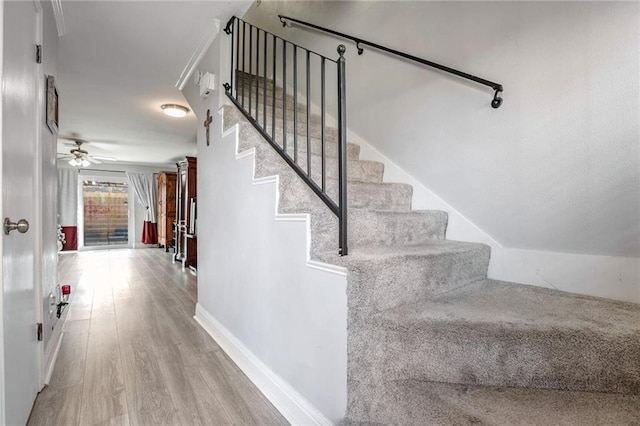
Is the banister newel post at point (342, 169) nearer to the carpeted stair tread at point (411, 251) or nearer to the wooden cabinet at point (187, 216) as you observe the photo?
the carpeted stair tread at point (411, 251)

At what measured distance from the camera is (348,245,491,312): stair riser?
1.14 meters

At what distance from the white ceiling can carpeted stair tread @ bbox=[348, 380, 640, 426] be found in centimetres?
249

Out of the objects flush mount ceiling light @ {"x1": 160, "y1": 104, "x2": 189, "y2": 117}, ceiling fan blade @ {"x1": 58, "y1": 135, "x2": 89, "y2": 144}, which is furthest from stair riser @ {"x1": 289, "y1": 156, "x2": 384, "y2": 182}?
ceiling fan blade @ {"x1": 58, "y1": 135, "x2": 89, "y2": 144}

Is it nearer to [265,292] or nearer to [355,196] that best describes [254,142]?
[355,196]

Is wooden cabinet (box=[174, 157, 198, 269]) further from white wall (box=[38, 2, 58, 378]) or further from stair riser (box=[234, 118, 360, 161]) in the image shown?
stair riser (box=[234, 118, 360, 161])

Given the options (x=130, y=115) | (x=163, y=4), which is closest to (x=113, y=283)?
(x=130, y=115)

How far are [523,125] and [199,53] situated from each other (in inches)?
99.0

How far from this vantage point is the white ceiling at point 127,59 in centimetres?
208

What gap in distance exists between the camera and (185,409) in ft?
5.02

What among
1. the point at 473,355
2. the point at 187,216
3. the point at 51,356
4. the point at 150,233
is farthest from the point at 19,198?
the point at 150,233

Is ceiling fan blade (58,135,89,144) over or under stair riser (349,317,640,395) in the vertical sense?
over

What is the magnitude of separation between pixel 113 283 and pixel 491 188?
4.71 metres

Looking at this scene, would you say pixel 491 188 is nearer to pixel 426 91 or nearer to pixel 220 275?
pixel 426 91

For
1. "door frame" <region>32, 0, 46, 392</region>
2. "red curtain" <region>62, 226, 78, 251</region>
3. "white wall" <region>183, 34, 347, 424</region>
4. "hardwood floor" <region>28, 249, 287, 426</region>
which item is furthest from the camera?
"red curtain" <region>62, 226, 78, 251</region>
